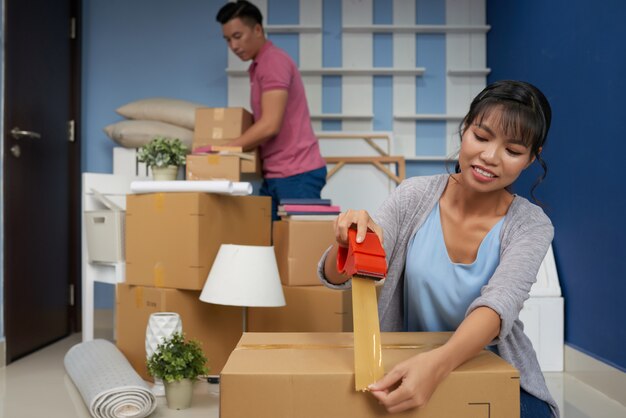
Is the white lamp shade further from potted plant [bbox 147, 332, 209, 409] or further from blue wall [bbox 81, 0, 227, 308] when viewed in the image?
blue wall [bbox 81, 0, 227, 308]

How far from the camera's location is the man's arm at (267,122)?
2.84 meters

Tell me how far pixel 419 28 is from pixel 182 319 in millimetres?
2314

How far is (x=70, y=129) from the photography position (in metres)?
3.77

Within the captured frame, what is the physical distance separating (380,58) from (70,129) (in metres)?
1.87

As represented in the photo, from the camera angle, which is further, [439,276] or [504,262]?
[439,276]

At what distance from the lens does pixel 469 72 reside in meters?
3.85

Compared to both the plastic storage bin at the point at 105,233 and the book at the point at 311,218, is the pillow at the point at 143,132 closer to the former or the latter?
the plastic storage bin at the point at 105,233

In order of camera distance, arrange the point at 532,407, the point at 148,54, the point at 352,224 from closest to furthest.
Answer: the point at 352,224, the point at 532,407, the point at 148,54

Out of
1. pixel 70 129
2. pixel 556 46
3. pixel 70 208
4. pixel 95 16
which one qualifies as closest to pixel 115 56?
pixel 95 16

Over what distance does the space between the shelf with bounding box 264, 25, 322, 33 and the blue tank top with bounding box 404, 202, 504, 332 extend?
275 cm

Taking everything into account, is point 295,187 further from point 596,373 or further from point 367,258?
point 367,258

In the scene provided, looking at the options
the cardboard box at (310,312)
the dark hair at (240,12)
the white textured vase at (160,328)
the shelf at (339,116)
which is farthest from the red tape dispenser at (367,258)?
the shelf at (339,116)

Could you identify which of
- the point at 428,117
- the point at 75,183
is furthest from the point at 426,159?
the point at 75,183

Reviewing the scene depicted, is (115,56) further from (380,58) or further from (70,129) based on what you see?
(380,58)
